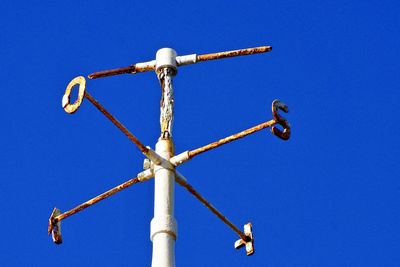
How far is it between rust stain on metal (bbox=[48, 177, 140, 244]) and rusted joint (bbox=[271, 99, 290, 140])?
1883 millimetres

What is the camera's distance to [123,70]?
13.3 metres

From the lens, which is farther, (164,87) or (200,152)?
(164,87)

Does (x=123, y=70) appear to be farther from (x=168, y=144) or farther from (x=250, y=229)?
(x=250, y=229)

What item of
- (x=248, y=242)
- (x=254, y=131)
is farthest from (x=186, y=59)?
(x=248, y=242)

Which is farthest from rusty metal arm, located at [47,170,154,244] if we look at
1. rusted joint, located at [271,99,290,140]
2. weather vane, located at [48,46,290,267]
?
rusted joint, located at [271,99,290,140]

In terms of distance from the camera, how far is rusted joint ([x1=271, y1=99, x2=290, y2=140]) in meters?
12.1

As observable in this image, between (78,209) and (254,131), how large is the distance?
2.49 m

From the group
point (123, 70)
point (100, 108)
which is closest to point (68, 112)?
point (100, 108)

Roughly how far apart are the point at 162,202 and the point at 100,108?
1379 mm

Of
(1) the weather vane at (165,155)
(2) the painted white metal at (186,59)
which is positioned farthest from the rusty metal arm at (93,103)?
(2) the painted white metal at (186,59)

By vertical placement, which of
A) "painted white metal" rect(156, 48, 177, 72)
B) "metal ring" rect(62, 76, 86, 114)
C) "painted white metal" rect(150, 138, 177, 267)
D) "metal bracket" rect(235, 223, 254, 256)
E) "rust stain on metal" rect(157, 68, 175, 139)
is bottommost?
"painted white metal" rect(150, 138, 177, 267)

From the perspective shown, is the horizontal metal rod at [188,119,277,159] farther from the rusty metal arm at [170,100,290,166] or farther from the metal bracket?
the metal bracket

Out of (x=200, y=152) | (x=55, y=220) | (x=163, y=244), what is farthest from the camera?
(x=55, y=220)

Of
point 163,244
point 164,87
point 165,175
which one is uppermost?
point 164,87
